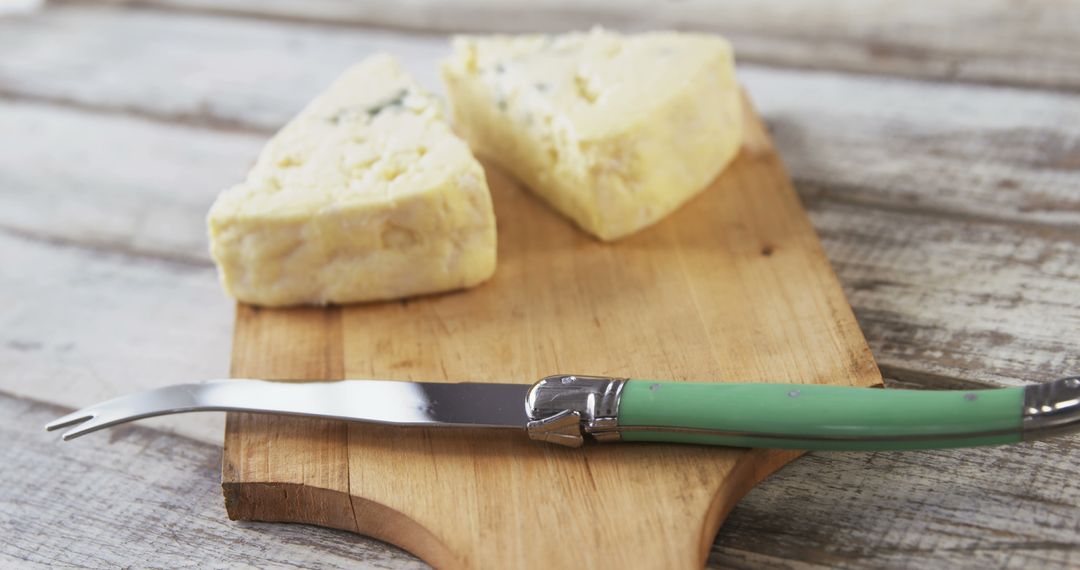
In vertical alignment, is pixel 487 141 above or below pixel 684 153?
below

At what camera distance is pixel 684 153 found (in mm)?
2074

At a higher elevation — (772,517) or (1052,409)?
(1052,409)

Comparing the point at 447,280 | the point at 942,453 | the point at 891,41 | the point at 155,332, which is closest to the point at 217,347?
the point at 155,332

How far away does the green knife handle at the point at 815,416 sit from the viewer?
4.35 ft

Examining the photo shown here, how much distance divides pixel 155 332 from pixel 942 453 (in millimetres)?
1380

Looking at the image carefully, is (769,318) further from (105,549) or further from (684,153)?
(105,549)

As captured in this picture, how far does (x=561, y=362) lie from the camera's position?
171 centimetres

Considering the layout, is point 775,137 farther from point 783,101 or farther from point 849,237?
point 849,237

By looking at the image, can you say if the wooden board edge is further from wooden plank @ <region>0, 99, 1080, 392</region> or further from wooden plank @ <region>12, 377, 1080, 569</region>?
wooden plank @ <region>0, 99, 1080, 392</region>

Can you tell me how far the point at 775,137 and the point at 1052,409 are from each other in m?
1.18

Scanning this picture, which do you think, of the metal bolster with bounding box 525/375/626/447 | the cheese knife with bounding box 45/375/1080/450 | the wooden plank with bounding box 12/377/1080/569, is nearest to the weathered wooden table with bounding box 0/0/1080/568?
the wooden plank with bounding box 12/377/1080/569

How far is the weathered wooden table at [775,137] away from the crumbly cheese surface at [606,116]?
0.88 ft

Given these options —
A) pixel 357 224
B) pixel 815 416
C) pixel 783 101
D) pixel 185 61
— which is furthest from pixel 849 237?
pixel 185 61

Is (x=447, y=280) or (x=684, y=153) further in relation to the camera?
(x=684, y=153)
